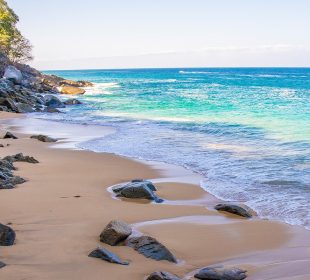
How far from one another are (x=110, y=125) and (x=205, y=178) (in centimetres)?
1374

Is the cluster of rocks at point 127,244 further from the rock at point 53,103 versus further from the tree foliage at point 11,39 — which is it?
the tree foliage at point 11,39

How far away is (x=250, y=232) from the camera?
746cm

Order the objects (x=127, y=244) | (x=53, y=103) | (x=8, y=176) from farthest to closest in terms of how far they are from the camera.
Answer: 1. (x=53, y=103)
2. (x=8, y=176)
3. (x=127, y=244)

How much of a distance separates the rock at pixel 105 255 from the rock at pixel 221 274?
95 centimetres

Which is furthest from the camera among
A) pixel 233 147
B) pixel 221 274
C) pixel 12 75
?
pixel 12 75

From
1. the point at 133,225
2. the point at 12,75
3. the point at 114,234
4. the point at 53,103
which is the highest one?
the point at 12,75

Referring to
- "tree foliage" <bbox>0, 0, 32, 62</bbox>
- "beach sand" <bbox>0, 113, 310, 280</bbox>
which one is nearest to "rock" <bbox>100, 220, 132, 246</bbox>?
"beach sand" <bbox>0, 113, 310, 280</bbox>

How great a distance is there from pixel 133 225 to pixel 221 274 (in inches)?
94.5

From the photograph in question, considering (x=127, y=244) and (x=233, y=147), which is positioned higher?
(x=127, y=244)

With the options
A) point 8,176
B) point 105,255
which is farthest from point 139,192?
point 105,255

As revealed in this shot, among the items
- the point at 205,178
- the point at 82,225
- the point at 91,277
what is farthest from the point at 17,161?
the point at 91,277

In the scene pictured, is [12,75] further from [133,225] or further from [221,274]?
[221,274]

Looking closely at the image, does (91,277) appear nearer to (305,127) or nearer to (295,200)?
(295,200)

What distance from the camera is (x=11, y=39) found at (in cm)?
5809
